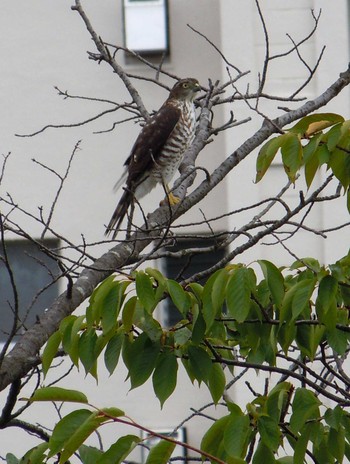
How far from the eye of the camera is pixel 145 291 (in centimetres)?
299

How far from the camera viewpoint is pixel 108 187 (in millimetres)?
8414

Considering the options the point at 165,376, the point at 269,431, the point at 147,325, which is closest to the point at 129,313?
the point at 147,325

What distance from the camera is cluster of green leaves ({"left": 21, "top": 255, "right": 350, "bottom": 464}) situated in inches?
117

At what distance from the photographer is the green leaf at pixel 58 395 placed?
2.65 metres

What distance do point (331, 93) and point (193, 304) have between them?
56.8 inches

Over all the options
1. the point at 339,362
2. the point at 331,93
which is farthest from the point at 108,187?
the point at 339,362

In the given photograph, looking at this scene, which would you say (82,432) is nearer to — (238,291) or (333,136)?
(238,291)

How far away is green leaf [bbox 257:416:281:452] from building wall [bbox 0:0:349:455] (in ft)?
16.7

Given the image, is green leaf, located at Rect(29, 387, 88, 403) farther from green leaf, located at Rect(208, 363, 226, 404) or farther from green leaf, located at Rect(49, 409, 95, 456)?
green leaf, located at Rect(208, 363, 226, 404)

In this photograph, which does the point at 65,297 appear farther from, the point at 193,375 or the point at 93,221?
the point at 93,221

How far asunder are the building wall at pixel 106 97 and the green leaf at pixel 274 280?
4.93 m

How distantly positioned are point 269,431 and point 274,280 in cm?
37

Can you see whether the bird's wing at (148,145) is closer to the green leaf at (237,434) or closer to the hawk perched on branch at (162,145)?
the hawk perched on branch at (162,145)

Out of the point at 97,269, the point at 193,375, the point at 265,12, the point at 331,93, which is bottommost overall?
the point at 193,375
